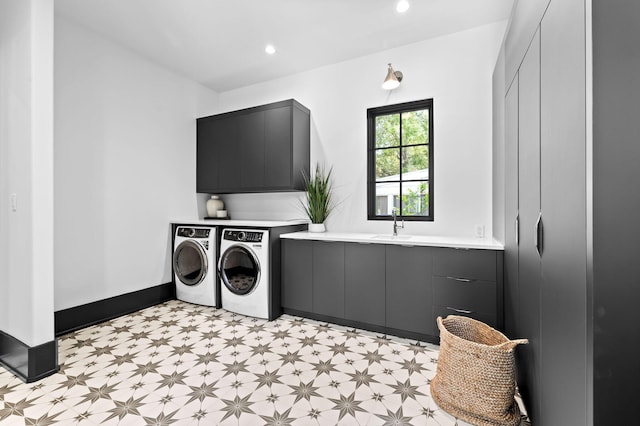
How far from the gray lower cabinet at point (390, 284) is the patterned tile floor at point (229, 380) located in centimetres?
19

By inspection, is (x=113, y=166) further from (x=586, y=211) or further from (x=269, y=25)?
(x=586, y=211)

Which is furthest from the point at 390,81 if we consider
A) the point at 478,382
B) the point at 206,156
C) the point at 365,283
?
the point at 478,382

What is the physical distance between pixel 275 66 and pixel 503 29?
2393 mm

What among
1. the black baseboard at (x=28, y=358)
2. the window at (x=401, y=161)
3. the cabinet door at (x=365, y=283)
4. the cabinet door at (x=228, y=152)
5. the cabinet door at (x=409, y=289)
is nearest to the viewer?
the black baseboard at (x=28, y=358)

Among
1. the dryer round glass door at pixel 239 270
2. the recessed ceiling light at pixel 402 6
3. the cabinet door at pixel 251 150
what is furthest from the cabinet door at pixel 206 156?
the recessed ceiling light at pixel 402 6

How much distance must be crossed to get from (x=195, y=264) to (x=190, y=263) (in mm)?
89

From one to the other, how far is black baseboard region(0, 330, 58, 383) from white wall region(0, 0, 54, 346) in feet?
0.14

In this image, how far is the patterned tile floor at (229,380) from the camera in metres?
1.59

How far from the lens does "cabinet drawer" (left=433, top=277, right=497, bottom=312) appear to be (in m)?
2.21

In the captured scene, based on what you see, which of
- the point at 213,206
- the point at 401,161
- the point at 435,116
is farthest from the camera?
the point at 213,206

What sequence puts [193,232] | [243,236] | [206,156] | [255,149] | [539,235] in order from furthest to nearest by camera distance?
1. [206,156]
2. [255,149]
3. [193,232]
4. [243,236]
5. [539,235]

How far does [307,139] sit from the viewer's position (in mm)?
3572

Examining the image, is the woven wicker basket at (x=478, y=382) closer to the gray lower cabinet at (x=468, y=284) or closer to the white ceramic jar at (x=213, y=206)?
the gray lower cabinet at (x=468, y=284)

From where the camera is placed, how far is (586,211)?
0.84 m
